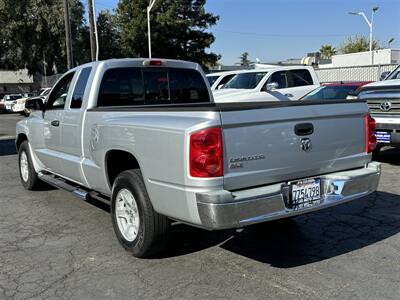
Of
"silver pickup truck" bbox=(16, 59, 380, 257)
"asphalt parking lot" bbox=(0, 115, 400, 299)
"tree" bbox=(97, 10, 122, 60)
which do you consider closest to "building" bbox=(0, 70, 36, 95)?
"tree" bbox=(97, 10, 122, 60)

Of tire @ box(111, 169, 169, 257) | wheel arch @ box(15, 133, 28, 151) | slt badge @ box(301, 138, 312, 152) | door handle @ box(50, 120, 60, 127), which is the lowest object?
tire @ box(111, 169, 169, 257)

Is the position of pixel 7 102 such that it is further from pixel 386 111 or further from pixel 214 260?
pixel 214 260

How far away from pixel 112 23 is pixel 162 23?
514 cm

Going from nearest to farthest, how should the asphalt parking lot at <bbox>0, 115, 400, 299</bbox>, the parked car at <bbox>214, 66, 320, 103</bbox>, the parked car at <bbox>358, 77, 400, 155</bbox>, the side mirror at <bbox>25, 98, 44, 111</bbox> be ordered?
the asphalt parking lot at <bbox>0, 115, 400, 299</bbox>, the side mirror at <bbox>25, 98, 44, 111</bbox>, the parked car at <bbox>358, 77, 400, 155</bbox>, the parked car at <bbox>214, 66, 320, 103</bbox>

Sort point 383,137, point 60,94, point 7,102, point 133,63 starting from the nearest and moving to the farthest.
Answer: point 133,63 → point 60,94 → point 383,137 → point 7,102

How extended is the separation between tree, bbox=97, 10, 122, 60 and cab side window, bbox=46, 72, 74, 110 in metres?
40.8

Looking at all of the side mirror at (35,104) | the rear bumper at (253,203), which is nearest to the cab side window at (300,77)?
the side mirror at (35,104)

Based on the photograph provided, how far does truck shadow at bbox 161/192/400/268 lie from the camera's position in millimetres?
4887

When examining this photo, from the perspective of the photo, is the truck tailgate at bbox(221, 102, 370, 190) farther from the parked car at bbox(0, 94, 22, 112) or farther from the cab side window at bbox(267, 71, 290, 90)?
the parked car at bbox(0, 94, 22, 112)

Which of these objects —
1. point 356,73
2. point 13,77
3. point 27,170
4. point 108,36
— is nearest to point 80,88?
point 27,170

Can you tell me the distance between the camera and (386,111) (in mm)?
9023

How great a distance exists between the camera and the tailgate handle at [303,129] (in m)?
4.27

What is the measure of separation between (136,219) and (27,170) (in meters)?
3.84

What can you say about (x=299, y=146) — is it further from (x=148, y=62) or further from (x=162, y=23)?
(x=162, y=23)
